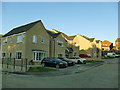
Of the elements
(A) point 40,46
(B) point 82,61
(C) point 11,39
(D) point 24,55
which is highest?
(C) point 11,39

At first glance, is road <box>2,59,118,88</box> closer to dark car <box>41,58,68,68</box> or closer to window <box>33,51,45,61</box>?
dark car <box>41,58,68,68</box>

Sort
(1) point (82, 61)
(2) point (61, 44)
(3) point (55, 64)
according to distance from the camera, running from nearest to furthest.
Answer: (3) point (55, 64)
(1) point (82, 61)
(2) point (61, 44)

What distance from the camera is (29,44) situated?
808 inches

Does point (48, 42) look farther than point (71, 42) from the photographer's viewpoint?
No

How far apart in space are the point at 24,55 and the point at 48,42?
6.55 meters

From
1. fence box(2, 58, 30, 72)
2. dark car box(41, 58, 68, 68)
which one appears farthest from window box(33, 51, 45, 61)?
dark car box(41, 58, 68, 68)

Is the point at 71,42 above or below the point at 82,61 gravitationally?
above

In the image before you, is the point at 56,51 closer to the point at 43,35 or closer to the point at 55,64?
the point at 43,35

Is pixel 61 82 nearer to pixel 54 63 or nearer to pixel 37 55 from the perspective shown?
pixel 54 63

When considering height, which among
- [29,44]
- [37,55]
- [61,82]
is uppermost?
[29,44]

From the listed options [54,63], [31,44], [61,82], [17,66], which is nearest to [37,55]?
[31,44]

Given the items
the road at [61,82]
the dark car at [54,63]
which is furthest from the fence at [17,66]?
the road at [61,82]

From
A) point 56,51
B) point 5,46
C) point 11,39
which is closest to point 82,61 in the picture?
point 56,51

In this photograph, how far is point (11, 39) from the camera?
2356cm
